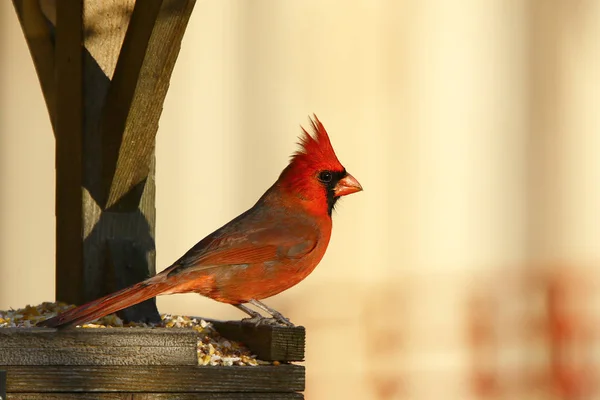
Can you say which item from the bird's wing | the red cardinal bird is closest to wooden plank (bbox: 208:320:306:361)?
the red cardinal bird

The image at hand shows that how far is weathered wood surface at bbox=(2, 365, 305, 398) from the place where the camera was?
2113mm

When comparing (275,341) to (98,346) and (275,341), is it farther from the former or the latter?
(98,346)

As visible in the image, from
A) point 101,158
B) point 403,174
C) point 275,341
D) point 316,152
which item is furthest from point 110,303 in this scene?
point 403,174

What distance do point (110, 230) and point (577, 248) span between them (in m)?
3.09

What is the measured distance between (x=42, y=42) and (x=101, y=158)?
15.8 inches

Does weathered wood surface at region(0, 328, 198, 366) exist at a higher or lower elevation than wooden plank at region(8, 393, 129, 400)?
higher

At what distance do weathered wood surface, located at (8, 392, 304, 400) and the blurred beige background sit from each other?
2434mm

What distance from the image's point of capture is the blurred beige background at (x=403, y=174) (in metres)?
4.84

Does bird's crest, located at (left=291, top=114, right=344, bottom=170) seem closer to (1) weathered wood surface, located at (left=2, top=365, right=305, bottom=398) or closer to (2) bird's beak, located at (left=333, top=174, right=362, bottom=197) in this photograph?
(2) bird's beak, located at (left=333, top=174, right=362, bottom=197)

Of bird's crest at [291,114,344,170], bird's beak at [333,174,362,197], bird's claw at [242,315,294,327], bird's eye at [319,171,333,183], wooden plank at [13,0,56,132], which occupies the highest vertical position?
wooden plank at [13,0,56,132]

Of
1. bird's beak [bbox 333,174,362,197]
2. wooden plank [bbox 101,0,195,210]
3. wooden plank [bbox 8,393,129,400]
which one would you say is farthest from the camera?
bird's beak [bbox 333,174,362,197]

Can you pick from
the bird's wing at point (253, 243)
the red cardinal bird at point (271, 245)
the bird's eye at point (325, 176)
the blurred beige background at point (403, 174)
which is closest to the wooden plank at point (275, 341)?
the red cardinal bird at point (271, 245)

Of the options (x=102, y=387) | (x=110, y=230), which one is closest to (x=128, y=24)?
(x=110, y=230)

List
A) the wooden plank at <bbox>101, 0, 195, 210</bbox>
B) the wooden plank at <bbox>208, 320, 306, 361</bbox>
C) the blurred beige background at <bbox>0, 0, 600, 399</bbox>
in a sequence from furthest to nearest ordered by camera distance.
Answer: the blurred beige background at <bbox>0, 0, 600, 399</bbox> → the wooden plank at <bbox>101, 0, 195, 210</bbox> → the wooden plank at <bbox>208, 320, 306, 361</bbox>
